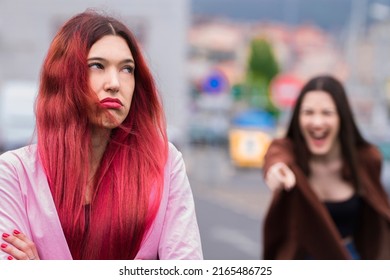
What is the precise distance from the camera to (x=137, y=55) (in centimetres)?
212

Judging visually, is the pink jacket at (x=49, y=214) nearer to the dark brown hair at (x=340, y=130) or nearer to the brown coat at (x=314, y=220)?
the brown coat at (x=314, y=220)

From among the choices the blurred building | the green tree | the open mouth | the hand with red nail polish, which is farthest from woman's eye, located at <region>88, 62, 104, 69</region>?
the green tree

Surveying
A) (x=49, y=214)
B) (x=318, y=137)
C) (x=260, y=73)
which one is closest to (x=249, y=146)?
(x=318, y=137)

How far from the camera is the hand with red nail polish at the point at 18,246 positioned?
194 cm

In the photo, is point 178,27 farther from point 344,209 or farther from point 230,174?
Answer: point 344,209

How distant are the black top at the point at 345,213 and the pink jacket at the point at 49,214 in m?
1.83

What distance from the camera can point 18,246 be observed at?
195cm

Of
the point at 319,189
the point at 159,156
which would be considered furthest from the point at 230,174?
the point at 159,156

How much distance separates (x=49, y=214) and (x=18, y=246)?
0.08 meters

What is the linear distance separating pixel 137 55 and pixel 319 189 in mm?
1908

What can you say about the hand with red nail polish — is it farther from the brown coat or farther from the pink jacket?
the brown coat

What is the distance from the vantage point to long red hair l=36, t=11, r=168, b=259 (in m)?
1.99

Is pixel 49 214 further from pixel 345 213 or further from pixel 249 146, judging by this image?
pixel 249 146

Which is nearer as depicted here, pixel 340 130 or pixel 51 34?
pixel 340 130
